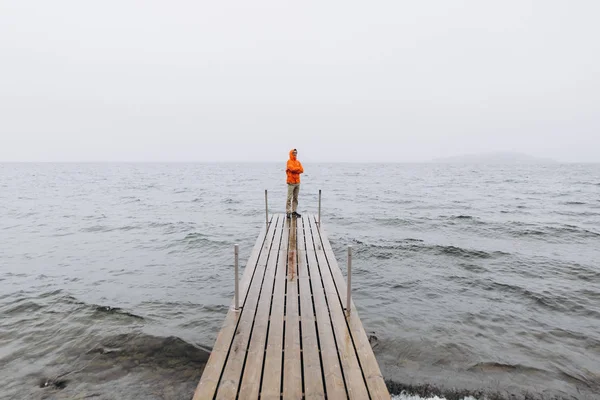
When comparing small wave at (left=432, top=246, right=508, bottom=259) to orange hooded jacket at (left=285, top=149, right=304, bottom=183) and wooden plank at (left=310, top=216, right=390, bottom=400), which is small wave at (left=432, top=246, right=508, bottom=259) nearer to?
orange hooded jacket at (left=285, top=149, right=304, bottom=183)

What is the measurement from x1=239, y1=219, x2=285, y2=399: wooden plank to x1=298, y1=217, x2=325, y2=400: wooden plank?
582 millimetres

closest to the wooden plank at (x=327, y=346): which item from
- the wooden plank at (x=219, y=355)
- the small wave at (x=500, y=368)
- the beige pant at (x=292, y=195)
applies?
the wooden plank at (x=219, y=355)

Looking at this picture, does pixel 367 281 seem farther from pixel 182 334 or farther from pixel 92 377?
pixel 92 377

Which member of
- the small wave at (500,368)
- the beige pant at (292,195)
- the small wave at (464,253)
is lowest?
the small wave at (500,368)

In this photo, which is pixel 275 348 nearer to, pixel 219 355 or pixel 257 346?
pixel 257 346

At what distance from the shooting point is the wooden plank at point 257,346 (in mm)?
3838

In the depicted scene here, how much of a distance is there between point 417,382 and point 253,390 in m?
3.49

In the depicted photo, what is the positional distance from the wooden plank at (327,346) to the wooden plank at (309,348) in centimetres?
8

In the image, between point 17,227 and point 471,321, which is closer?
point 471,321

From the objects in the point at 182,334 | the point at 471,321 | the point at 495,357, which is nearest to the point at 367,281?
the point at 471,321

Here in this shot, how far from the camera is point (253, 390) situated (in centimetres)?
381

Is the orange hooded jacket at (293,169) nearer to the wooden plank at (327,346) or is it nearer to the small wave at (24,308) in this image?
the wooden plank at (327,346)

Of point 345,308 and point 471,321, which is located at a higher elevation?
point 345,308

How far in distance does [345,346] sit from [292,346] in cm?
77
